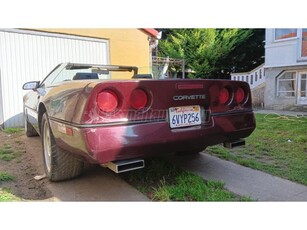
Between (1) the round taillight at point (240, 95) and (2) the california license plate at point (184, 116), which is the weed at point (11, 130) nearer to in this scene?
(2) the california license plate at point (184, 116)

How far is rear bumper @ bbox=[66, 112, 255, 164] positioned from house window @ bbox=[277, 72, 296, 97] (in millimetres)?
8800

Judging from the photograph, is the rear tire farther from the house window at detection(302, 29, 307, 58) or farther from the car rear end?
the house window at detection(302, 29, 307, 58)

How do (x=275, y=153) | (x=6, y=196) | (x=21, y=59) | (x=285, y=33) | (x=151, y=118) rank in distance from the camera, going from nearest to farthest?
1. (x=151, y=118)
2. (x=6, y=196)
3. (x=275, y=153)
4. (x=21, y=59)
5. (x=285, y=33)

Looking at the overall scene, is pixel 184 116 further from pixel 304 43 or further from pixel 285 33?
pixel 285 33

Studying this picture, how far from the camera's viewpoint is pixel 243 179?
295cm

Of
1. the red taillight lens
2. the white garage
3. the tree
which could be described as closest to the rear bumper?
the red taillight lens

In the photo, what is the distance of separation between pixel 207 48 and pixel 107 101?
609 inches

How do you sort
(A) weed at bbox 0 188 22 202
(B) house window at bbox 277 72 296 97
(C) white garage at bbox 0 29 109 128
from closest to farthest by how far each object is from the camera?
(A) weed at bbox 0 188 22 202 < (C) white garage at bbox 0 29 109 128 < (B) house window at bbox 277 72 296 97

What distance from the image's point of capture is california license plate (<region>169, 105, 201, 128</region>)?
7.72 feet

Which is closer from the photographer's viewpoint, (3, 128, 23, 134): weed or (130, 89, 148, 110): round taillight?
(130, 89, 148, 110): round taillight

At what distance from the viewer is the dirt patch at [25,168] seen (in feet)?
8.81

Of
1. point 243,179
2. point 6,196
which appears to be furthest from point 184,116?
point 6,196

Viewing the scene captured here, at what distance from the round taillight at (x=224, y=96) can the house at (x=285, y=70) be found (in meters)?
8.09

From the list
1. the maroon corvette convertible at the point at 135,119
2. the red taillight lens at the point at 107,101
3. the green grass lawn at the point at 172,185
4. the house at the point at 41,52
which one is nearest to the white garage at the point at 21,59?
the house at the point at 41,52
